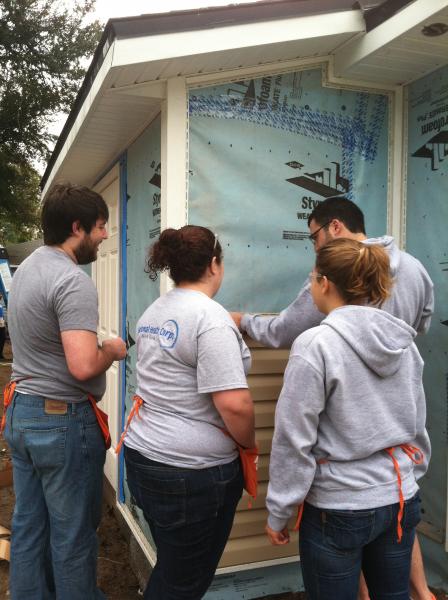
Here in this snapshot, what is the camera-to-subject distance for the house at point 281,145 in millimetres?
2463

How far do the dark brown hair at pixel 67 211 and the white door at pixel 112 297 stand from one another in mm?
1714

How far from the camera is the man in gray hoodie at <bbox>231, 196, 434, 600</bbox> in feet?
7.16

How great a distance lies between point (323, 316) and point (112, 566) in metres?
2.37

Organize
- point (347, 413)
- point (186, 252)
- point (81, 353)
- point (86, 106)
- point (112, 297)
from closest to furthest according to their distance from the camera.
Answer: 1. point (347, 413)
2. point (186, 252)
3. point (81, 353)
4. point (86, 106)
5. point (112, 297)

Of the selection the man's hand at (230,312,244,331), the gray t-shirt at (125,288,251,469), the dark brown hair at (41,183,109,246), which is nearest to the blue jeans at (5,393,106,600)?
the gray t-shirt at (125,288,251,469)

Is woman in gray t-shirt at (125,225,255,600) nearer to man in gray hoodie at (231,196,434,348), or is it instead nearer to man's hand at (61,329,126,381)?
man's hand at (61,329,126,381)

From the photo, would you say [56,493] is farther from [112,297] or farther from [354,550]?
[112,297]

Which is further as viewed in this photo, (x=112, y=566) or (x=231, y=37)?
(x=112, y=566)

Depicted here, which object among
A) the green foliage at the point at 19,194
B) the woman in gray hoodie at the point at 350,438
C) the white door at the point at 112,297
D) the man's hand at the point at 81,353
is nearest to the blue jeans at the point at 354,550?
the woman in gray hoodie at the point at 350,438

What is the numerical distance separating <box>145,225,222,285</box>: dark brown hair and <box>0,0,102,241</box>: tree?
1814cm

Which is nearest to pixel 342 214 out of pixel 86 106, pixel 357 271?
pixel 357 271

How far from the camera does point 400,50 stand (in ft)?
8.27

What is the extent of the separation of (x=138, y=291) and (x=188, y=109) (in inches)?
49.3

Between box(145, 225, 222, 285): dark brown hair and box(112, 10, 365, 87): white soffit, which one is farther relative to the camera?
box(112, 10, 365, 87): white soffit
